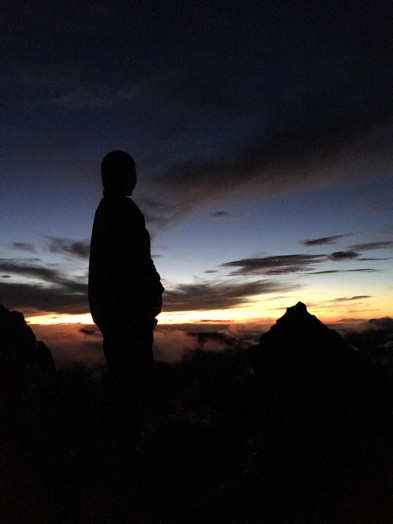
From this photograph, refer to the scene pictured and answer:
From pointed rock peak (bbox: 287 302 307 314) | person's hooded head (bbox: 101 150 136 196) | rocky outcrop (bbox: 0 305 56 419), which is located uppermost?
person's hooded head (bbox: 101 150 136 196)

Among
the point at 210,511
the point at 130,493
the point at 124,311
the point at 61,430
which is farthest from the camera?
the point at 124,311

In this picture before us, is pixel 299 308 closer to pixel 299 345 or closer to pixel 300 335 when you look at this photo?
pixel 300 335

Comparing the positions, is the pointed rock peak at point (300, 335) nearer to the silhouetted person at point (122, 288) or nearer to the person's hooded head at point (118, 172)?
the silhouetted person at point (122, 288)

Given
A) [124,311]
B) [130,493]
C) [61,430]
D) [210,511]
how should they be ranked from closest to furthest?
[210,511], [130,493], [61,430], [124,311]

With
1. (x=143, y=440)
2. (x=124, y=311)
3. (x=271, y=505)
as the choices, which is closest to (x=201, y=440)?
(x=143, y=440)

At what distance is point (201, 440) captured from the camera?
7.96m

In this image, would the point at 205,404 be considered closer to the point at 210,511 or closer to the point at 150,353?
the point at 150,353

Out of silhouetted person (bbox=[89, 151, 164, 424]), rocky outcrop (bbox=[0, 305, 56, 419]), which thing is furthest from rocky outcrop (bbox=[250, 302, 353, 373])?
rocky outcrop (bbox=[0, 305, 56, 419])

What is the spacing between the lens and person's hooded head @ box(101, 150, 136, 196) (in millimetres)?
8445

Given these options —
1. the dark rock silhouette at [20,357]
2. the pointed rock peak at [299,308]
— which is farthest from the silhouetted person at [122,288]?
the pointed rock peak at [299,308]

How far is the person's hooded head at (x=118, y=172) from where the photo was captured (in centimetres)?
845

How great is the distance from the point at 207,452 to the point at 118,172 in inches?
237

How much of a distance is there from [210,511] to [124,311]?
419cm

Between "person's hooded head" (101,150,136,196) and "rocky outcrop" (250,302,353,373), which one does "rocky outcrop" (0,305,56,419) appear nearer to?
"person's hooded head" (101,150,136,196)
